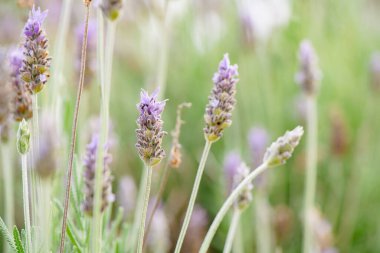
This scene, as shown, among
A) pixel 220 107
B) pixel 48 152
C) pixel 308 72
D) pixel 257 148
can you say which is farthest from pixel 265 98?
pixel 48 152

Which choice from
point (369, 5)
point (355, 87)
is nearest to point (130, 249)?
point (355, 87)

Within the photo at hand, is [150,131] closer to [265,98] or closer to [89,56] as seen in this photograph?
[89,56]

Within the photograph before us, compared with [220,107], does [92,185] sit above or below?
below

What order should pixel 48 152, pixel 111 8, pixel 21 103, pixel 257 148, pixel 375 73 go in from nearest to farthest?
pixel 48 152
pixel 111 8
pixel 21 103
pixel 257 148
pixel 375 73

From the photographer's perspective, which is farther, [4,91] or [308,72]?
[308,72]

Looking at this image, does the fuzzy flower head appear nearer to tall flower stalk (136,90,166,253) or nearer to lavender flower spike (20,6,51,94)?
tall flower stalk (136,90,166,253)

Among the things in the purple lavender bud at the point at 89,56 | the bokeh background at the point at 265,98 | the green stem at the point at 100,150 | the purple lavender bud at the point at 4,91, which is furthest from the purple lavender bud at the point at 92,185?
the bokeh background at the point at 265,98

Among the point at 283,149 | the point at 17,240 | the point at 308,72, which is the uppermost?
the point at 308,72
